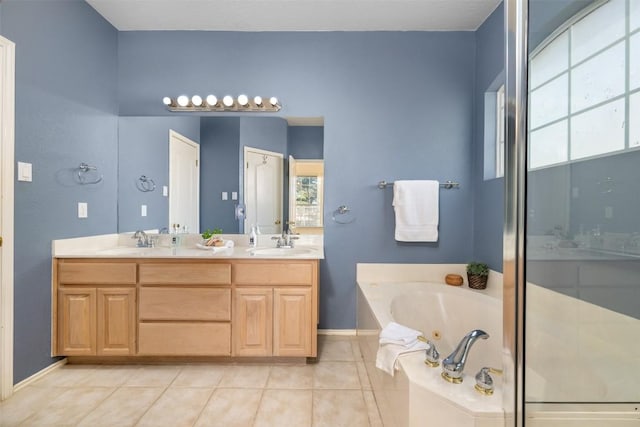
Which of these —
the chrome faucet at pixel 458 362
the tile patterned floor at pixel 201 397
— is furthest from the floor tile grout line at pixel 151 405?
the chrome faucet at pixel 458 362

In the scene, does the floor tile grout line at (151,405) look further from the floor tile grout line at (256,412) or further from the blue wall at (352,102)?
the blue wall at (352,102)

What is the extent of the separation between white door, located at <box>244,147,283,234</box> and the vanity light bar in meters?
0.34

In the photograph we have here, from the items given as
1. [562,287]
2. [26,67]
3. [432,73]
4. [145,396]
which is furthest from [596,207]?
[26,67]

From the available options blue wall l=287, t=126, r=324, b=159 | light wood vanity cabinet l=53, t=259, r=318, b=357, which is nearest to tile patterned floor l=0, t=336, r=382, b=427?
light wood vanity cabinet l=53, t=259, r=318, b=357

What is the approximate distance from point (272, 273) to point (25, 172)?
5.13 feet

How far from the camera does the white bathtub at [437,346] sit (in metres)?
1.04

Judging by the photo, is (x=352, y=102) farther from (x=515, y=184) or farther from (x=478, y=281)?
(x=515, y=184)

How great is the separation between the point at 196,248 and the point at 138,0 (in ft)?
6.08

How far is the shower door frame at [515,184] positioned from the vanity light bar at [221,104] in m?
1.83

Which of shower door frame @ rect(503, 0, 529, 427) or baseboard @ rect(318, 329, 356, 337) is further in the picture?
baseboard @ rect(318, 329, 356, 337)

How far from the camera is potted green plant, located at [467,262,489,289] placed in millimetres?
2312

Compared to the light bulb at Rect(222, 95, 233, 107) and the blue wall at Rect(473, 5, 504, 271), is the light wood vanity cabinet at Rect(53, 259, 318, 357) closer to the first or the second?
the light bulb at Rect(222, 95, 233, 107)

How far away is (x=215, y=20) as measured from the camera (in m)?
2.40

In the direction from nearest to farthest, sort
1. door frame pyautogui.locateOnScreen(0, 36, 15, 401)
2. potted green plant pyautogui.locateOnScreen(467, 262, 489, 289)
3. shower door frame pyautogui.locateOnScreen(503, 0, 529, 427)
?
shower door frame pyautogui.locateOnScreen(503, 0, 529, 427) → door frame pyautogui.locateOnScreen(0, 36, 15, 401) → potted green plant pyautogui.locateOnScreen(467, 262, 489, 289)
